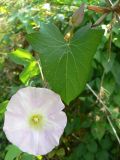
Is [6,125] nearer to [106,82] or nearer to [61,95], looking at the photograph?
[61,95]

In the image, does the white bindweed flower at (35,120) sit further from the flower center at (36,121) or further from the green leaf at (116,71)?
the green leaf at (116,71)

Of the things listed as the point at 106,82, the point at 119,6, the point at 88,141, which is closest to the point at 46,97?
the point at 119,6

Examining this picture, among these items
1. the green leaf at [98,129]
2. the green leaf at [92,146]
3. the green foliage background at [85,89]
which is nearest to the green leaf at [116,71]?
the green foliage background at [85,89]

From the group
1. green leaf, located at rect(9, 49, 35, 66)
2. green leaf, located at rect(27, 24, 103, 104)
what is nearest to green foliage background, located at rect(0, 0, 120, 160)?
green leaf, located at rect(9, 49, 35, 66)

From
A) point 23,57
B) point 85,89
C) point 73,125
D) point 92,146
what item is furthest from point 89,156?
point 23,57

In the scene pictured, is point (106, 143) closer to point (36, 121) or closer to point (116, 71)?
point (116, 71)

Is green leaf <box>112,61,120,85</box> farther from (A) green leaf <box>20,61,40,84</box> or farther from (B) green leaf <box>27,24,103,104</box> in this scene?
(B) green leaf <box>27,24,103,104</box>
